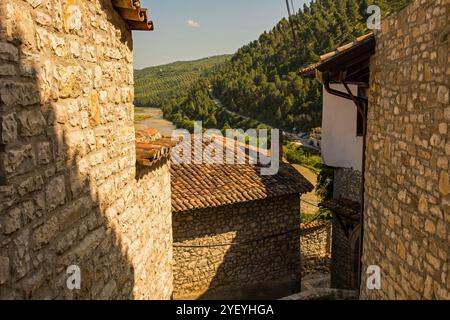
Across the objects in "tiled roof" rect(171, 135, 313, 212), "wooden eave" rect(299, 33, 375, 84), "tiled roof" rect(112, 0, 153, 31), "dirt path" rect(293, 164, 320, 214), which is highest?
"tiled roof" rect(112, 0, 153, 31)

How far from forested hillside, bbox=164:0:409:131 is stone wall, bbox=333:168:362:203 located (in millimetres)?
26811

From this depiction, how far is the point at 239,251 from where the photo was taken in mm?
10227

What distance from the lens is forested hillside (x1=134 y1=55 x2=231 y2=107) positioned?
88.9m

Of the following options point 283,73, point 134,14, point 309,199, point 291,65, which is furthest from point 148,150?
point 283,73

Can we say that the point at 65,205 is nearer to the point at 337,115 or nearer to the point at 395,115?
the point at 395,115

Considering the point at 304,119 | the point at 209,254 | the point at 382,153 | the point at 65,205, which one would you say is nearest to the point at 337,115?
the point at 382,153

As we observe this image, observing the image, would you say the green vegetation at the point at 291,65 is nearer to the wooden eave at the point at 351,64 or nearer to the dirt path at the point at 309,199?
the dirt path at the point at 309,199

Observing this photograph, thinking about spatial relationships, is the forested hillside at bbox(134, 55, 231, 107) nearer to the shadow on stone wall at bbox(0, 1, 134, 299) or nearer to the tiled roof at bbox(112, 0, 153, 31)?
the tiled roof at bbox(112, 0, 153, 31)

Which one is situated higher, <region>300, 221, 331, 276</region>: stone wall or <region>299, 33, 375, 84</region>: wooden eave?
<region>299, 33, 375, 84</region>: wooden eave

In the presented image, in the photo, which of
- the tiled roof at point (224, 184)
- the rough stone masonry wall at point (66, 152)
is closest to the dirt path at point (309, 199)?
the tiled roof at point (224, 184)

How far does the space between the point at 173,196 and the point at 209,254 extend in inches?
69.0

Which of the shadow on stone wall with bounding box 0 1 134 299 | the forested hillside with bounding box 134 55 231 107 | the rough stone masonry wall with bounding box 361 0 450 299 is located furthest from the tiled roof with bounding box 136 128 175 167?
the forested hillside with bounding box 134 55 231 107

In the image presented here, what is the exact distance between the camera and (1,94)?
187 centimetres

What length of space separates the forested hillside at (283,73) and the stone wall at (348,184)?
88.0ft
